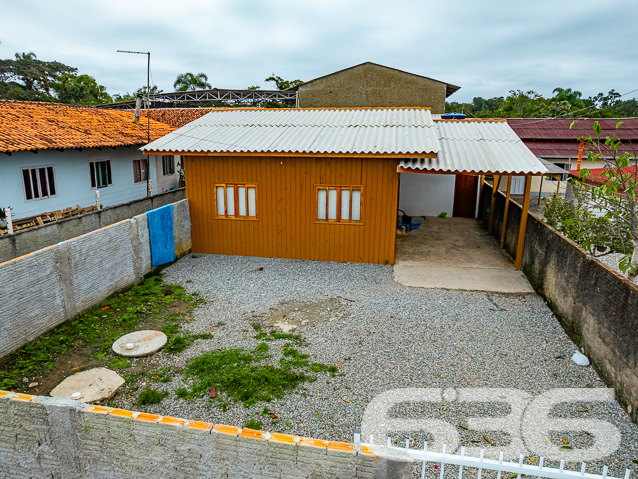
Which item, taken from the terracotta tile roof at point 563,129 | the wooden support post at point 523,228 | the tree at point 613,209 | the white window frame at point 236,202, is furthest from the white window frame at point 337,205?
the terracotta tile roof at point 563,129

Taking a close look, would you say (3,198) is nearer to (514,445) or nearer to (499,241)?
(514,445)

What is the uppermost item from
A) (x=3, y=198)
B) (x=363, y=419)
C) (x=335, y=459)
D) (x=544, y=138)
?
(x=544, y=138)

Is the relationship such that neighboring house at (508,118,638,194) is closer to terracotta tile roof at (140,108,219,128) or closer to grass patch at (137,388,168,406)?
terracotta tile roof at (140,108,219,128)

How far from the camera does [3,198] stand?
12.6m

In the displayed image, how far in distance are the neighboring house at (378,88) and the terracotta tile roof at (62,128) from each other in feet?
32.6

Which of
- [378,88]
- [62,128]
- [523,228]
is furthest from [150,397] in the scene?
[378,88]

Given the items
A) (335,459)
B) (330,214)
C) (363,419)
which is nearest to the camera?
(335,459)

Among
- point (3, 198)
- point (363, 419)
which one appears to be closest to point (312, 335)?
point (363, 419)

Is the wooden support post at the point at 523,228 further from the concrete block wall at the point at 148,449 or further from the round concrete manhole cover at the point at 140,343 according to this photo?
the concrete block wall at the point at 148,449

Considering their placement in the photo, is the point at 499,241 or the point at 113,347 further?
the point at 499,241

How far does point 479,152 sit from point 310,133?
4.84 m

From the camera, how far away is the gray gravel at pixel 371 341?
5383mm

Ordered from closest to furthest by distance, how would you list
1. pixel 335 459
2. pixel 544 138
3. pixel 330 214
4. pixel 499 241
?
pixel 335 459 < pixel 330 214 < pixel 499 241 < pixel 544 138

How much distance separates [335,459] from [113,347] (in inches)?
204
